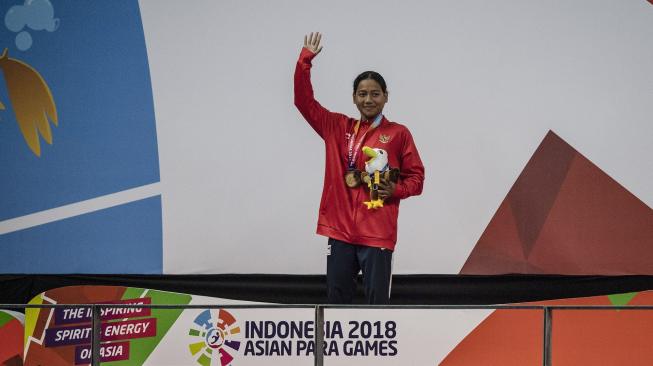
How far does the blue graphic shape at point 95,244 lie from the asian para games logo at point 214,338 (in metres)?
1.00

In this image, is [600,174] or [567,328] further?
[600,174]

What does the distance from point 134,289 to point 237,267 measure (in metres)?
0.45

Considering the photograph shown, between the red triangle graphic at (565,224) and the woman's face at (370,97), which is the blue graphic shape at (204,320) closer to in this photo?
the woman's face at (370,97)

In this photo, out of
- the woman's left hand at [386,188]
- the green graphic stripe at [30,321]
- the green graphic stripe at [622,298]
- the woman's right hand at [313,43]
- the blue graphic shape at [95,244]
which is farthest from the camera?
the blue graphic shape at [95,244]

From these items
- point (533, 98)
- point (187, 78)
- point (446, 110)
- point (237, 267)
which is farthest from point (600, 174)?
point (187, 78)

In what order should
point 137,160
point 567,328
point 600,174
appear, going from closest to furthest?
point 567,328, point 600,174, point 137,160

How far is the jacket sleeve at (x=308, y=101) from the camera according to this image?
250cm

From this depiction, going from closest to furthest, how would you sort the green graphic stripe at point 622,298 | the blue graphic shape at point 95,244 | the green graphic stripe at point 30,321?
the green graphic stripe at point 30,321 < the green graphic stripe at point 622,298 < the blue graphic shape at point 95,244

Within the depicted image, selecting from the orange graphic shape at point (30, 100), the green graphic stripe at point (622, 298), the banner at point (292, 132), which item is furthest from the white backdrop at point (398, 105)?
the orange graphic shape at point (30, 100)

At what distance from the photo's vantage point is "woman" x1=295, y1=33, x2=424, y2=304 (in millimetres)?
2430

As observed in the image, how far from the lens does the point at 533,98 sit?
310 centimetres

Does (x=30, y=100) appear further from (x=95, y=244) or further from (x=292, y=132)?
(x=292, y=132)

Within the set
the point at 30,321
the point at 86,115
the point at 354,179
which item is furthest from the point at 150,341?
the point at 86,115

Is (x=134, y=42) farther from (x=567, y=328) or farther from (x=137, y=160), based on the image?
(x=567, y=328)
